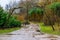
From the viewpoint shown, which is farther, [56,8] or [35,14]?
[35,14]

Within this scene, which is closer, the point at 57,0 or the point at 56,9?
the point at 56,9

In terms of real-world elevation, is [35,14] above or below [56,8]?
below

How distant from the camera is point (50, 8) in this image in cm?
3172

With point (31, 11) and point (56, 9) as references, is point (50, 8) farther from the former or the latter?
point (31, 11)

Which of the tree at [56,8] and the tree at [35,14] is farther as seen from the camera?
the tree at [35,14]

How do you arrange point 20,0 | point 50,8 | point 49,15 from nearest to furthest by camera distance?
point 49,15, point 50,8, point 20,0

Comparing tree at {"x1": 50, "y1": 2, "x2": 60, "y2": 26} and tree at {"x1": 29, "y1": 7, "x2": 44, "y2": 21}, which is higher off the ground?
tree at {"x1": 50, "y1": 2, "x2": 60, "y2": 26}

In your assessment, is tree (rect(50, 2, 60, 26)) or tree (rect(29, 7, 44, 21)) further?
tree (rect(29, 7, 44, 21))

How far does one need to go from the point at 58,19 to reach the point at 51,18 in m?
6.61

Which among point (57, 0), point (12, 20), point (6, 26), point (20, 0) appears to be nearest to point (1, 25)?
point (6, 26)

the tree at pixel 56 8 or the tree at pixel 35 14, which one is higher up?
the tree at pixel 56 8

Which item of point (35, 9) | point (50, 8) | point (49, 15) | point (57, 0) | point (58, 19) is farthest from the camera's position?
point (35, 9)

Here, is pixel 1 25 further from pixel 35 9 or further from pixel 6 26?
pixel 35 9

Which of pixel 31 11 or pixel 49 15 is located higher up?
pixel 49 15
